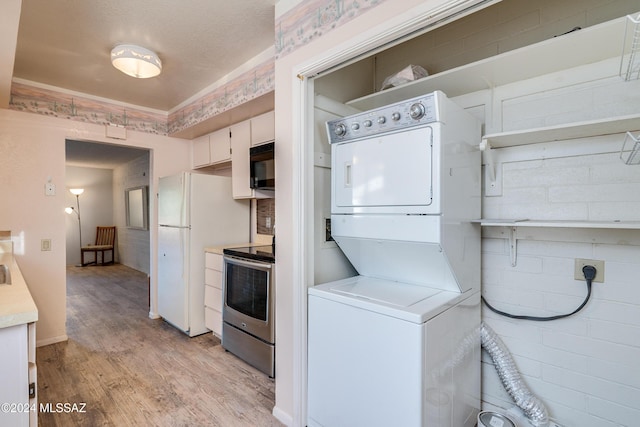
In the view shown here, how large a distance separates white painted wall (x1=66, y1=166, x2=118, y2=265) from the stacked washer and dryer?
7690mm

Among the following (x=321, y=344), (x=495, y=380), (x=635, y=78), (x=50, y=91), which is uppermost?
(x=50, y=91)

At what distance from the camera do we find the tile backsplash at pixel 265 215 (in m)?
3.22

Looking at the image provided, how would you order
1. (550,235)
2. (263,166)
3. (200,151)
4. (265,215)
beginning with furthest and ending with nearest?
1. (200,151)
2. (265,215)
3. (263,166)
4. (550,235)

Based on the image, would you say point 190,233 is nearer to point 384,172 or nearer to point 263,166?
point 263,166

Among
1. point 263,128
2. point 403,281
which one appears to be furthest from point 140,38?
point 403,281

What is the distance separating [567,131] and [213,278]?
2819 millimetres

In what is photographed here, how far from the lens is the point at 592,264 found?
148 centimetres

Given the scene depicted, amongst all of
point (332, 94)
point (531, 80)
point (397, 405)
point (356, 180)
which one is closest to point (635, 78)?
point (531, 80)

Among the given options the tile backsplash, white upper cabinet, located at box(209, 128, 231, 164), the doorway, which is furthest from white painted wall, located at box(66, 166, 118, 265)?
the tile backsplash

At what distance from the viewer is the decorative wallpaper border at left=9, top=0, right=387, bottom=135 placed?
1.64 meters

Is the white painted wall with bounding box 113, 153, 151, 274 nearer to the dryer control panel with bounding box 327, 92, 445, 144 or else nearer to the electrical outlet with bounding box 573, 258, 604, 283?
the dryer control panel with bounding box 327, 92, 445, 144

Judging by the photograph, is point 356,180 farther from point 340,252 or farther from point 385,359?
point 385,359

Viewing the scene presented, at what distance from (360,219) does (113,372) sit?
2.28 meters

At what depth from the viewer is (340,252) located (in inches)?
77.8
